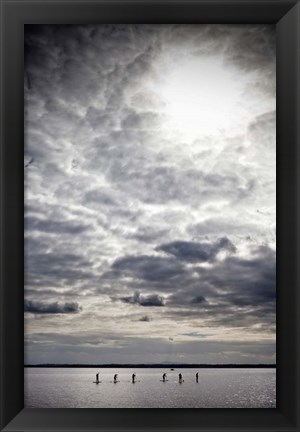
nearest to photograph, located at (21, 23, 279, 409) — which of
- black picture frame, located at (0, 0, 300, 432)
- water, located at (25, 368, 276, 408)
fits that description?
water, located at (25, 368, 276, 408)

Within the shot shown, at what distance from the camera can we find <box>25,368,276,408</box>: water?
1.88m

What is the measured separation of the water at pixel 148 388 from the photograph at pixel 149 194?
0.8 inches

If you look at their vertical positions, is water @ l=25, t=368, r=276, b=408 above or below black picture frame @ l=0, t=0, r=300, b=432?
below

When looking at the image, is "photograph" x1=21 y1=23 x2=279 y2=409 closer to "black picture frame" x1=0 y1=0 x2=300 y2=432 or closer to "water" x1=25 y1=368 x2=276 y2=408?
"water" x1=25 y1=368 x2=276 y2=408

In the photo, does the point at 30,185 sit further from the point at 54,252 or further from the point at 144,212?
the point at 144,212

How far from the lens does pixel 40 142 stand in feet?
6.37

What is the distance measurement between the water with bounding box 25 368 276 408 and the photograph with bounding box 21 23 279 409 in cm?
2

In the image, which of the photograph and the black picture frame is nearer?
the black picture frame

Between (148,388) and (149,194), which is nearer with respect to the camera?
(149,194)

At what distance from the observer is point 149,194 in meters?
2.06
